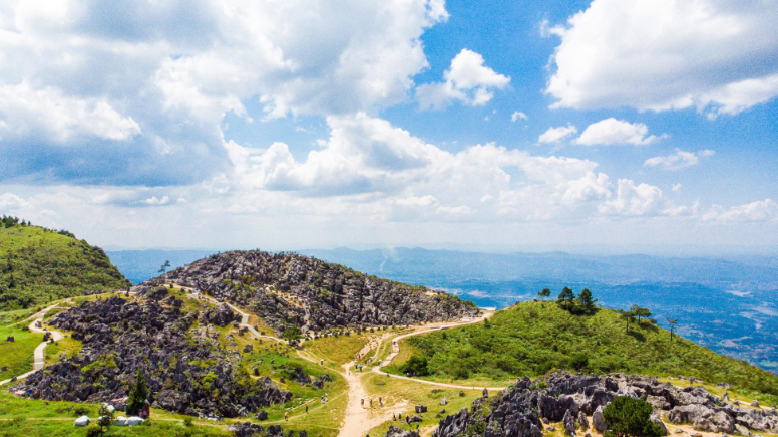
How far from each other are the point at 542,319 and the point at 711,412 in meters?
73.2

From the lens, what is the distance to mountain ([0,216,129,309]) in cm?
13325

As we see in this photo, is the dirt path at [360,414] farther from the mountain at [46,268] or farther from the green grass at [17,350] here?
the mountain at [46,268]

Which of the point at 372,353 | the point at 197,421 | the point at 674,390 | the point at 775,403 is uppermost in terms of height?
the point at 674,390

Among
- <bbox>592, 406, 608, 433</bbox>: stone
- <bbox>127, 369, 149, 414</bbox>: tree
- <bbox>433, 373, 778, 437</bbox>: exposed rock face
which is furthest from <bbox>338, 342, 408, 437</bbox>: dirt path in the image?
<bbox>592, 406, 608, 433</bbox>: stone

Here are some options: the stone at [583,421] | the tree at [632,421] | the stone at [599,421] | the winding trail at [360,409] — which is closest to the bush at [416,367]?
the winding trail at [360,409]

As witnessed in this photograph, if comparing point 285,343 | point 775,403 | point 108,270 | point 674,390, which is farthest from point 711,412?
point 108,270

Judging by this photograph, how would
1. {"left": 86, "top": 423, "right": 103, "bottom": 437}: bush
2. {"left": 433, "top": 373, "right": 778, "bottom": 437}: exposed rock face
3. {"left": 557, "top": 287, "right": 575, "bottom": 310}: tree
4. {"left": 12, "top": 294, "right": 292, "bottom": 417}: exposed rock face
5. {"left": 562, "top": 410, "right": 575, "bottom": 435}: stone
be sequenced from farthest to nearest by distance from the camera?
{"left": 557, "top": 287, "right": 575, "bottom": 310}: tree < {"left": 12, "top": 294, "right": 292, "bottom": 417}: exposed rock face < {"left": 86, "top": 423, "right": 103, "bottom": 437}: bush < {"left": 562, "top": 410, "right": 575, "bottom": 435}: stone < {"left": 433, "top": 373, "right": 778, "bottom": 437}: exposed rock face

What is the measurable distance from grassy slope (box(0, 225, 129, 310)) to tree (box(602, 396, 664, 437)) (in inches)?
6828

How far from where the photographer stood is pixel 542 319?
10462 cm

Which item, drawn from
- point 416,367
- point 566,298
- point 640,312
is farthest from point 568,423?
point 566,298

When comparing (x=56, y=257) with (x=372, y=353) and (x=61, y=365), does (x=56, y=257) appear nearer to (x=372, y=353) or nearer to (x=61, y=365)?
(x=61, y=365)

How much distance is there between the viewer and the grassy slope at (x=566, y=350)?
227 ft

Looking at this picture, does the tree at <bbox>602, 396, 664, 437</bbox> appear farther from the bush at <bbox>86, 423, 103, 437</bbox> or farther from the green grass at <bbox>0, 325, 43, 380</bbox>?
the green grass at <bbox>0, 325, 43, 380</bbox>

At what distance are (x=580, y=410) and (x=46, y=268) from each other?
21359cm
